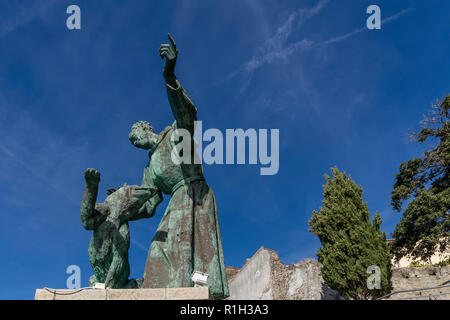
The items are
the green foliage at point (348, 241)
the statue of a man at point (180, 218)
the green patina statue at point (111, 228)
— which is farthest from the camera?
the green foliage at point (348, 241)

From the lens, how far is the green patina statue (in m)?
3.95

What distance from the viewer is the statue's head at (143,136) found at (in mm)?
5137

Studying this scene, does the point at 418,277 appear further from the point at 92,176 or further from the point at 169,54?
the point at 92,176

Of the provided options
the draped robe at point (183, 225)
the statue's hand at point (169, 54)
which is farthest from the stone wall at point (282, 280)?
the statue's hand at point (169, 54)

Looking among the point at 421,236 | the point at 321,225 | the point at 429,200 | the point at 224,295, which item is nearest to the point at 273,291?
the point at 321,225

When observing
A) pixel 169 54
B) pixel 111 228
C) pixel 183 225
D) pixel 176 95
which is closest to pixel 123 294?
pixel 111 228

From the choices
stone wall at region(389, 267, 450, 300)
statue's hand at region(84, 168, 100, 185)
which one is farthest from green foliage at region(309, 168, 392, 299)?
statue's hand at region(84, 168, 100, 185)

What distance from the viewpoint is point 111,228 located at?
4.16 meters

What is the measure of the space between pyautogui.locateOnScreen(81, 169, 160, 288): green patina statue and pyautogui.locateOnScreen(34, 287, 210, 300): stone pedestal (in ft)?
3.75

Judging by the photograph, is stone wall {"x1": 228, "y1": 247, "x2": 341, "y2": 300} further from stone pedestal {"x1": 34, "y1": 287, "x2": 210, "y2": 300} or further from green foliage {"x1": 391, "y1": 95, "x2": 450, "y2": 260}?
stone pedestal {"x1": 34, "y1": 287, "x2": 210, "y2": 300}

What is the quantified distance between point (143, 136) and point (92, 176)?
159cm

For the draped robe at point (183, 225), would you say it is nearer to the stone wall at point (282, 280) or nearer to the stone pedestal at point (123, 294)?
the stone pedestal at point (123, 294)

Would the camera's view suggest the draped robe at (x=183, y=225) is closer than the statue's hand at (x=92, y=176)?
No
